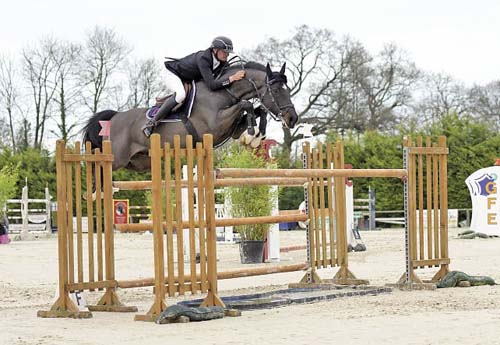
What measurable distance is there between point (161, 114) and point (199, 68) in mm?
461

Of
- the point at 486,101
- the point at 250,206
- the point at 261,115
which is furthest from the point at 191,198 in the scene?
the point at 486,101

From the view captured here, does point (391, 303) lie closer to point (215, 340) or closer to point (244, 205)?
point (215, 340)

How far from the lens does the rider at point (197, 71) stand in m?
7.00

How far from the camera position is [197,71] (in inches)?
283

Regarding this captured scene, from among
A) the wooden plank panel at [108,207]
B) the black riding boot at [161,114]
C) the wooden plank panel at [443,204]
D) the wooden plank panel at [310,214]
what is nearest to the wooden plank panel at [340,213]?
the wooden plank panel at [310,214]

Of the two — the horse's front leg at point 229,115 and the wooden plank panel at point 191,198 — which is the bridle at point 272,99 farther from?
the wooden plank panel at point 191,198

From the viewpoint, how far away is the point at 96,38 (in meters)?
27.1

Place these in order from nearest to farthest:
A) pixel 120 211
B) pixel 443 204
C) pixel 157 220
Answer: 1. pixel 157 220
2. pixel 443 204
3. pixel 120 211

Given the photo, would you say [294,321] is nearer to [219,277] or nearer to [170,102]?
[219,277]

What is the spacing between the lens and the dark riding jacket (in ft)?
23.1

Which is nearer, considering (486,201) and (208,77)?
(208,77)

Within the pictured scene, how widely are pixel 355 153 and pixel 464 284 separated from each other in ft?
45.5

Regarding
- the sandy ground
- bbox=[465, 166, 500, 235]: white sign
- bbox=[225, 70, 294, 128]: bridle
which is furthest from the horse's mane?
bbox=[465, 166, 500, 235]: white sign

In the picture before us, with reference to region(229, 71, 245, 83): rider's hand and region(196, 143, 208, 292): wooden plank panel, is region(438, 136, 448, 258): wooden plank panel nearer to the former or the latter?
region(229, 71, 245, 83): rider's hand
